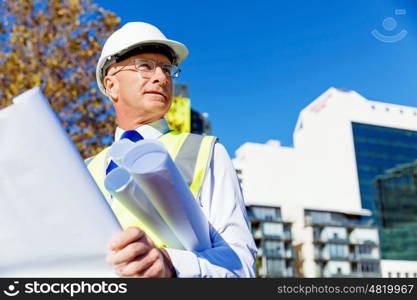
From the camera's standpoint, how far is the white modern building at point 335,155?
8419cm

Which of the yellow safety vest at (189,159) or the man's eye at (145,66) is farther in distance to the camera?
the man's eye at (145,66)

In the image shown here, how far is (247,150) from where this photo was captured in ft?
270

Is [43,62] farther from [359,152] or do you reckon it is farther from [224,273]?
[359,152]

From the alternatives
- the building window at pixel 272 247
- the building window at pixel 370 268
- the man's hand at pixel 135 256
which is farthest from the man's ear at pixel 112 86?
the building window at pixel 370 268

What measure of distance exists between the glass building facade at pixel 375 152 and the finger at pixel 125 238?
290ft

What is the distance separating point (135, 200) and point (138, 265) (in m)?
0.13

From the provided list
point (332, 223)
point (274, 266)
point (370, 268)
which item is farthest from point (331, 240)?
point (274, 266)

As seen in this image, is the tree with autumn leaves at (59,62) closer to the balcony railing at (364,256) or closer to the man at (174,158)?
the man at (174,158)

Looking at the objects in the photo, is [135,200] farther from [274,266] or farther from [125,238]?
[274,266]

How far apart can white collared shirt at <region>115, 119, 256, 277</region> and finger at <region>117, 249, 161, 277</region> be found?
0.10m

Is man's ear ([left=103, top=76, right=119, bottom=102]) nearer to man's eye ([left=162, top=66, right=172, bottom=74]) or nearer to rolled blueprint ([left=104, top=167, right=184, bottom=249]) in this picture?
man's eye ([left=162, top=66, right=172, bottom=74])

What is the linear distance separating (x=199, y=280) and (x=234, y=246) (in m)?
0.32

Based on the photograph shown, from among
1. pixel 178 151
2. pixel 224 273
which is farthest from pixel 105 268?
pixel 178 151

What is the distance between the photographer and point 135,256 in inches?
43.1
